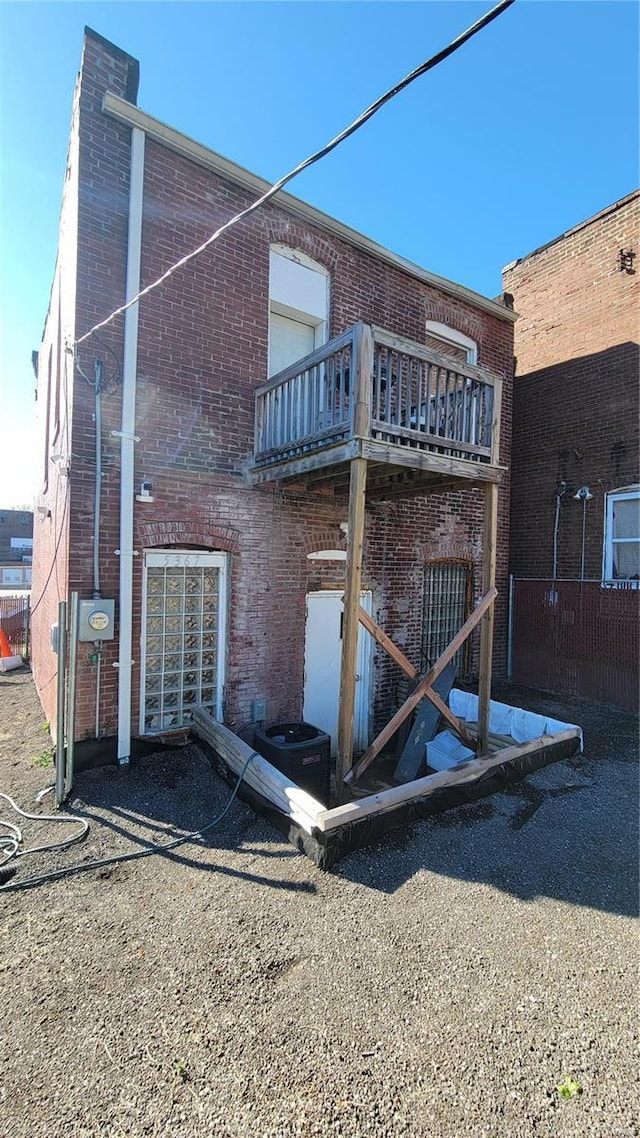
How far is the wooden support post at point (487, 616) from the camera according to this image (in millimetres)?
5660

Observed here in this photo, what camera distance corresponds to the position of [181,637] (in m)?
5.72

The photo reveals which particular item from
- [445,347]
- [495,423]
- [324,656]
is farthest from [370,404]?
[445,347]

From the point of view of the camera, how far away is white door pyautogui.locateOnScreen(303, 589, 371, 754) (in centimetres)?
673

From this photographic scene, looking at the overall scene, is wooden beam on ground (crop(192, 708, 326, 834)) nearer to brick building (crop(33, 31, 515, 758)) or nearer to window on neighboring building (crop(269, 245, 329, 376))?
brick building (crop(33, 31, 515, 758))

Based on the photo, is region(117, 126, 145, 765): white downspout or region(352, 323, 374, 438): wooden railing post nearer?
region(352, 323, 374, 438): wooden railing post

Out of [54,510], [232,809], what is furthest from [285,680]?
[54,510]

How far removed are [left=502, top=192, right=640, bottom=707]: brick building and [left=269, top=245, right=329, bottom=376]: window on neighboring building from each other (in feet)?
18.3

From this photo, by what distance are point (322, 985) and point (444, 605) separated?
6.42m

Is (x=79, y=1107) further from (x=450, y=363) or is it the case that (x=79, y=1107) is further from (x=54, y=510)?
(x=54, y=510)

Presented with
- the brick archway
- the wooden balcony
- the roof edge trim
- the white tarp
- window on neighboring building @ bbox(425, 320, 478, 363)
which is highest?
the roof edge trim

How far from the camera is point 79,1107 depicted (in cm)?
208

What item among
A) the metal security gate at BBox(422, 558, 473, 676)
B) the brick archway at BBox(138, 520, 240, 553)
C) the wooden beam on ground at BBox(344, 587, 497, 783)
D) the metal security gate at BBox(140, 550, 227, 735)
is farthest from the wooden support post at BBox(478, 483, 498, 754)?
the metal security gate at BBox(140, 550, 227, 735)

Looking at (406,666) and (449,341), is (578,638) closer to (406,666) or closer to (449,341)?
(406,666)

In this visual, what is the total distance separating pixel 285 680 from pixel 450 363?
4.11 metres
